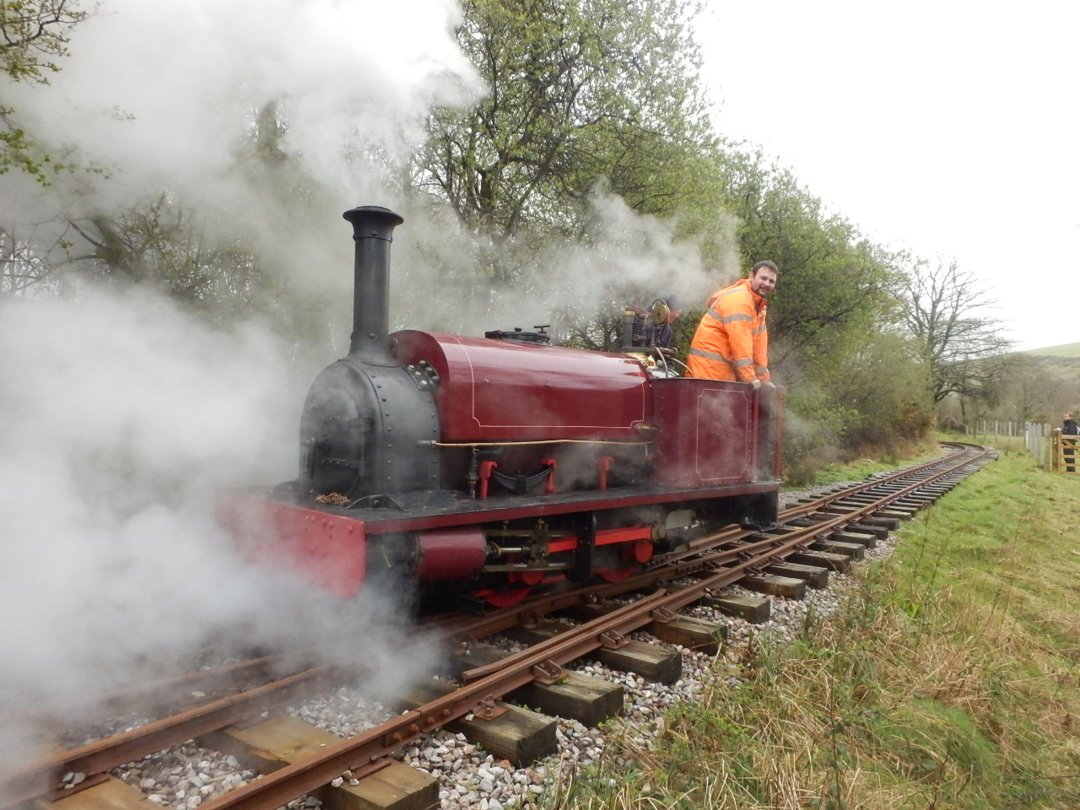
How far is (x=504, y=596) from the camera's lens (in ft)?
16.2

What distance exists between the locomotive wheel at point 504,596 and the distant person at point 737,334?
2.63m

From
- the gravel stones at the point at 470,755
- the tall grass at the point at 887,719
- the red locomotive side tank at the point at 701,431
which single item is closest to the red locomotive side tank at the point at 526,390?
the red locomotive side tank at the point at 701,431

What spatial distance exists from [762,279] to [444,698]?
Answer: 4.44 m

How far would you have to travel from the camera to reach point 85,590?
4.17m

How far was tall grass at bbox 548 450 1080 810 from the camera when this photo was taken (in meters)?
2.84

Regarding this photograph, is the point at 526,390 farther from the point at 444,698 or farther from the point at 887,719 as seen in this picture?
the point at 887,719

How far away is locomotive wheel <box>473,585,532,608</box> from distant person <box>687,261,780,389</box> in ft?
8.63

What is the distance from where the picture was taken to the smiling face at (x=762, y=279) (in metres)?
6.05

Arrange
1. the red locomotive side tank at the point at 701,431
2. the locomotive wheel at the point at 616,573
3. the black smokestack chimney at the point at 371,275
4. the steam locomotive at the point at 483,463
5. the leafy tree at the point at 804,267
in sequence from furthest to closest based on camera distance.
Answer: the leafy tree at the point at 804,267
the red locomotive side tank at the point at 701,431
the locomotive wheel at the point at 616,573
the black smokestack chimney at the point at 371,275
the steam locomotive at the point at 483,463

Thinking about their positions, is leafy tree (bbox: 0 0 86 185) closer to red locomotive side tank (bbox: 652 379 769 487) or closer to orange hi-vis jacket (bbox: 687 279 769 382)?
red locomotive side tank (bbox: 652 379 769 487)

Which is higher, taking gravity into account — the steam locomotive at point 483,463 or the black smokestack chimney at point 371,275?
the black smokestack chimney at point 371,275

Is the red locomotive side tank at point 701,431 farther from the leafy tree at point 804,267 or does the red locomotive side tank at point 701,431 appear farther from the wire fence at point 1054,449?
the wire fence at point 1054,449

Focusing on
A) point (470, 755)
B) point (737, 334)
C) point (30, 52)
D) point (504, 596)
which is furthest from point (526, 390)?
point (30, 52)

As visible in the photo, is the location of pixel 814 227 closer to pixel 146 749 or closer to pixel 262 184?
pixel 262 184
